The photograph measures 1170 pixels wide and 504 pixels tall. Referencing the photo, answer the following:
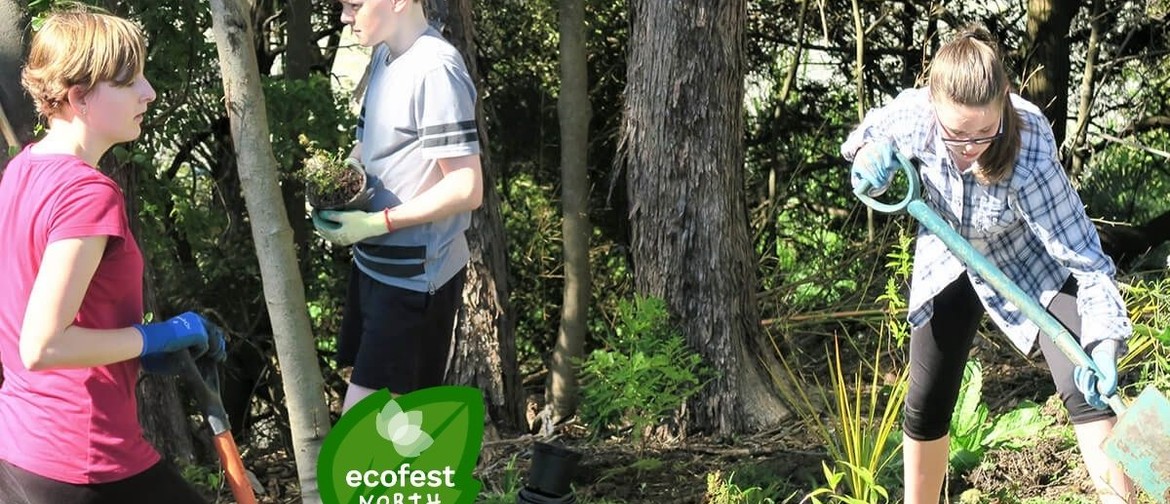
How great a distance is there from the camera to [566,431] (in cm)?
551

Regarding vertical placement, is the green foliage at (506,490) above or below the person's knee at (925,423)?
below

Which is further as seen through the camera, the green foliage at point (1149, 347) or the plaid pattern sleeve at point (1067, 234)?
the green foliage at point (1149, 347)

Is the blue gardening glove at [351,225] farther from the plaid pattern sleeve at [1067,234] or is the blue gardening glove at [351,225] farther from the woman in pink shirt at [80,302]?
the plaid pattern sleeve at [1067,234]

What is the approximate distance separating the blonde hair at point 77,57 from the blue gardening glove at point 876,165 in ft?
5.58

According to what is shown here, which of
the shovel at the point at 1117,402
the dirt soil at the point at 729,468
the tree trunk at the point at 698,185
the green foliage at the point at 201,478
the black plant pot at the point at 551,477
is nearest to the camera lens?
the shovel at the point at 1117,402

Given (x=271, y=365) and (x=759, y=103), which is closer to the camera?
(x=271, y=365)

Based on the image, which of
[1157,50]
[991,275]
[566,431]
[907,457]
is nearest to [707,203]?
[566,431]

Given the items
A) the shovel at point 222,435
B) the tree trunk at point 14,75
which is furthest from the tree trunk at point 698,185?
the shovel at point 222,435

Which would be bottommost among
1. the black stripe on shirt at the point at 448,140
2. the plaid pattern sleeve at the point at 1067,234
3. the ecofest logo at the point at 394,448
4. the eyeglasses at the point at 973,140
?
the ecofest logo at the point at 394,448

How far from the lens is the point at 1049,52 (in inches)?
264

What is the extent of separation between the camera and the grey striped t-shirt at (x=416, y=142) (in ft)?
9.92

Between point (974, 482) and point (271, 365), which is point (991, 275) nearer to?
point (974, 482)

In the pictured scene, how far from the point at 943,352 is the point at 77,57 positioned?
220cm

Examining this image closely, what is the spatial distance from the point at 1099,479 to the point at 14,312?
249 cm
